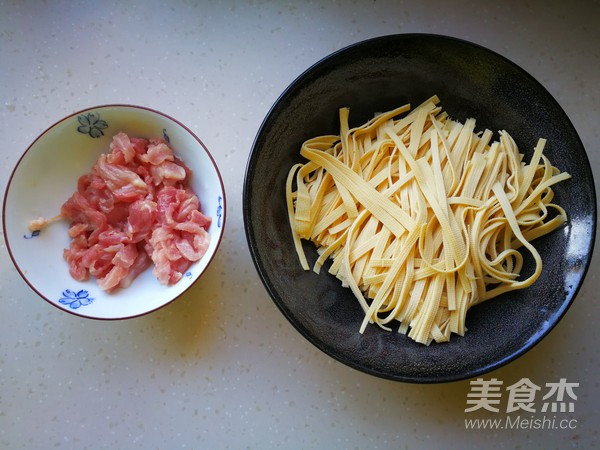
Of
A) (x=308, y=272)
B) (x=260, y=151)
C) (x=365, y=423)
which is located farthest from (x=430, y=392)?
(x=260, y=151)

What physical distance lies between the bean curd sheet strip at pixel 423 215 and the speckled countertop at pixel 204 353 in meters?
→ 0.21

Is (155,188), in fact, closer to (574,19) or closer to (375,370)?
(375,370)

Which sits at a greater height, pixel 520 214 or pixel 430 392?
pixel 520 214

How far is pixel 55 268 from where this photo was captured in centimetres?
132

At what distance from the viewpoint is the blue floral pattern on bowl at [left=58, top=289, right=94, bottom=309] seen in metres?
1.29

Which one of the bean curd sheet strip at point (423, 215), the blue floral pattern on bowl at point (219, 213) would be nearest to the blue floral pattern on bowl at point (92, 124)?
the blue floral pattern on bowl at point (219, 213)

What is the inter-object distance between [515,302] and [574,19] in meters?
0.80

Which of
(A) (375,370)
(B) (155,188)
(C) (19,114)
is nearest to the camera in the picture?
(A) (375,370)

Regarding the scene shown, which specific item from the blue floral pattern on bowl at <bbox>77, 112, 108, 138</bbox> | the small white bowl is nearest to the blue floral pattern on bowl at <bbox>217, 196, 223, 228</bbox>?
the small white bowl

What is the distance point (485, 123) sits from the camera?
1.41 meters

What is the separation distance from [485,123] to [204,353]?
894 millimetres

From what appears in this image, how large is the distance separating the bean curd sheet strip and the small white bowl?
0.22 meters

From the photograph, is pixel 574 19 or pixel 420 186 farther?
pixel 574 19

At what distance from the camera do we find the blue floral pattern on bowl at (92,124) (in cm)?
131
